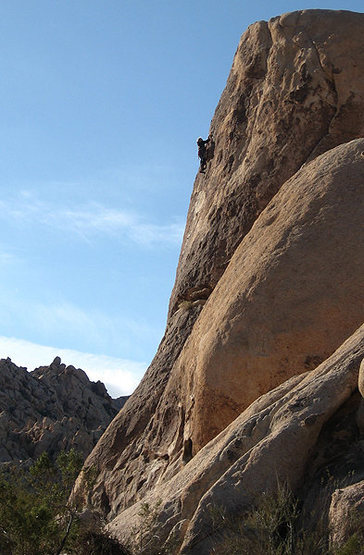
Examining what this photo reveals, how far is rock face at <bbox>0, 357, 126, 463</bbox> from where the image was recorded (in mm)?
32375

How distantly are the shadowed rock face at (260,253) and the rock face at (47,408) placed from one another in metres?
17.1

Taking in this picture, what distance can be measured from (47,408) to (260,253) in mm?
28257

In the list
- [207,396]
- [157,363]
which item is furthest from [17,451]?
[207,396]

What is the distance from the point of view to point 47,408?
125ft

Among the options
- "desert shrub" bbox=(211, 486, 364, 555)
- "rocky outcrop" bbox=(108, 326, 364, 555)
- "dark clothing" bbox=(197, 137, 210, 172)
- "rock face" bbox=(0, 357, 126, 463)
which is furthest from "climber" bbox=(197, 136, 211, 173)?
"rock face" bbox=(0, 357, 126, 463)

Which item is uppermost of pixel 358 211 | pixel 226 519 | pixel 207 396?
pixel 358 211

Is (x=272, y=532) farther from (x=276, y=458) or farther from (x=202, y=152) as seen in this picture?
(x=202, y=152)

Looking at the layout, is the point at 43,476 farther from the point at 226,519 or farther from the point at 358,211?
the point at 358,211

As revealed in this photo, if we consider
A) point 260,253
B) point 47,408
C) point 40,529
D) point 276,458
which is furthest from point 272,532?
point 47,408

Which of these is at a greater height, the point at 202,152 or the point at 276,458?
the point at 202,152

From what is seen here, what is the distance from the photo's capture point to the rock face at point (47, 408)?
106ft

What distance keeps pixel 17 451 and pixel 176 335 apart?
63.9 feet

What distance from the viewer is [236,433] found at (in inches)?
357

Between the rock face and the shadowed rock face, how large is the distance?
17.1m
